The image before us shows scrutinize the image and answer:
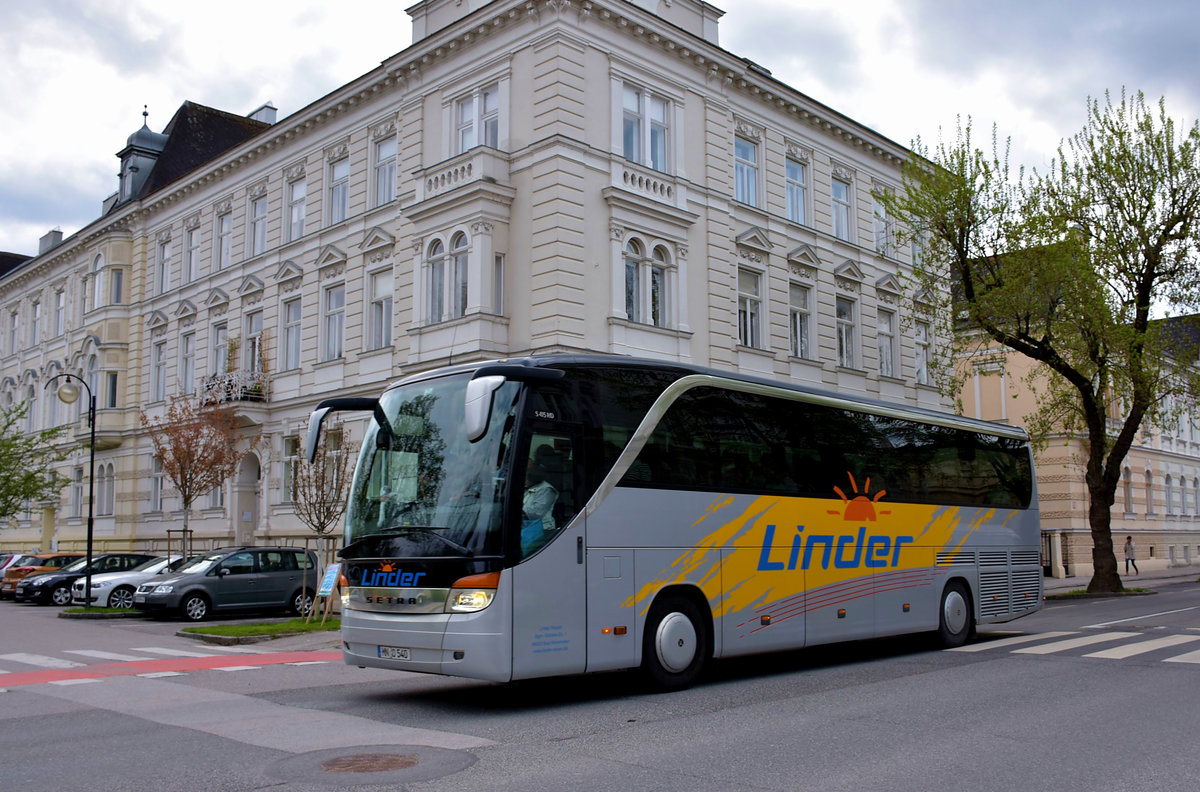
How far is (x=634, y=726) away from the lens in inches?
364

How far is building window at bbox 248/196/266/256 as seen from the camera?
115ft

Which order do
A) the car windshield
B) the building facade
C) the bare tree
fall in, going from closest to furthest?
1. the bare tree
2. the car windshield
3. the building facade

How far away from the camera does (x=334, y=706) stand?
35.3 feet

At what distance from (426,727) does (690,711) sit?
2.44 meters

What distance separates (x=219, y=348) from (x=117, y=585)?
36.2 ft

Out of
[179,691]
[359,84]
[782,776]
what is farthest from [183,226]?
[782,776]

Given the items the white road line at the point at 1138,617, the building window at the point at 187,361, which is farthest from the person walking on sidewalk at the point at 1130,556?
the building window at the point at 187,361

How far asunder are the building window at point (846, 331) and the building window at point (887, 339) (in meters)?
1.27

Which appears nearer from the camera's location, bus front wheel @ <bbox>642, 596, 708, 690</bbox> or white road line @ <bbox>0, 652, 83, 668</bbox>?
bus front wheel @ <bbox>642, 596, 708, 690</bbox>

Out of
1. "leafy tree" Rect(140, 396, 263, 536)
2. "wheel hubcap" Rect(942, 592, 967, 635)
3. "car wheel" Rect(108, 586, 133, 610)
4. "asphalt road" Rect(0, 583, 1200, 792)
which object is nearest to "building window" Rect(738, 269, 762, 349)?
"wheel hubcap" Rect(942, 592, 967, 635)

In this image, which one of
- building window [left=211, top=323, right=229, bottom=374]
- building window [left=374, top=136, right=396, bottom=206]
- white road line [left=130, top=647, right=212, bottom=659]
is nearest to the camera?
white road line [left=130, top=647, right=212, bottom=659]

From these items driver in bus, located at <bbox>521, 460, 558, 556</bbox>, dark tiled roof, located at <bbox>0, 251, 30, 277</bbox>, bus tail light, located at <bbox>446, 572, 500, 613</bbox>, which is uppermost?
dark tiled roof, located at <bbox>0, 251, 30, 277</bbox>

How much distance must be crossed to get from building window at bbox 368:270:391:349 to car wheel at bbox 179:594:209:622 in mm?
8364

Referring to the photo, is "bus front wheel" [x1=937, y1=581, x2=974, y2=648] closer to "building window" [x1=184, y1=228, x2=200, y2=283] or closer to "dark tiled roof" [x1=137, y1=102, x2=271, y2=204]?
"building window" [x1=184, y1=228, x2=200, y2=283]
